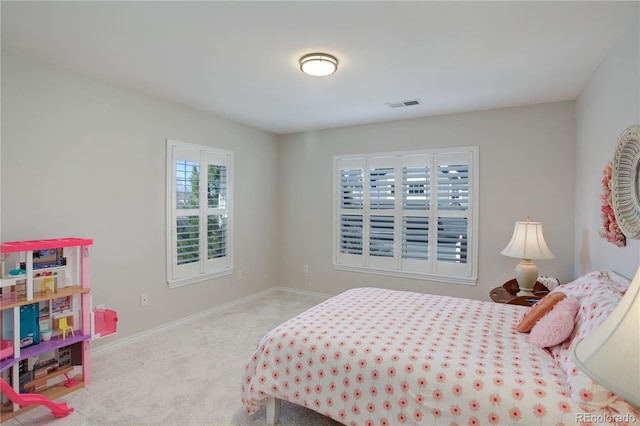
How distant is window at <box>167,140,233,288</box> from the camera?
3.73m

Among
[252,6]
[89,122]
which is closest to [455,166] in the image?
[252,6]

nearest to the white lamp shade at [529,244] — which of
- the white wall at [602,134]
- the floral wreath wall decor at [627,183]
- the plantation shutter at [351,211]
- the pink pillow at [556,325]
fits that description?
the white wall at [602,134]

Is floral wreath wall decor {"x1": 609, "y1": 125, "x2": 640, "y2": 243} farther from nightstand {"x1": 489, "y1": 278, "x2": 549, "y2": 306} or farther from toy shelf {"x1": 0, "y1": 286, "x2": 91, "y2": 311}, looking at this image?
toy shelf {"x1": 0, "y1": 286, "x2": 91, "y2": 311}

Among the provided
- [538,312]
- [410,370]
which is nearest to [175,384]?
[410,370]

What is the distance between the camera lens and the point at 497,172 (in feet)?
12.7

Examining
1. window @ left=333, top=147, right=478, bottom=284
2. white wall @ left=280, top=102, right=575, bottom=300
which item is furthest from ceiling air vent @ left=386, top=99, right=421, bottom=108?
window @ left=333, top=147, right=478, bottom=284

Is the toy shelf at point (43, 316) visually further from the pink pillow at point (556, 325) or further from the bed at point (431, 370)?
the pink pillow at point (556, 325)

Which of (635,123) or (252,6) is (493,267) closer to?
(635,123)

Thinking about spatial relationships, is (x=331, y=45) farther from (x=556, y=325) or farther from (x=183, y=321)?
(x=183, y=321)

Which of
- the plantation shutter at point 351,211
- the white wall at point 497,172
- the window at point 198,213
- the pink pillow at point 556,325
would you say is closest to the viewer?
the pink pillow at point 556,325

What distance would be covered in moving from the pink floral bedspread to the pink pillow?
7 centimetres

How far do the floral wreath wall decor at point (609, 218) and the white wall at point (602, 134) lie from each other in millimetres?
76

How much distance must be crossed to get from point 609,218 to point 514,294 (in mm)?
1385

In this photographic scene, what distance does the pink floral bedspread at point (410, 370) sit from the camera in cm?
146
